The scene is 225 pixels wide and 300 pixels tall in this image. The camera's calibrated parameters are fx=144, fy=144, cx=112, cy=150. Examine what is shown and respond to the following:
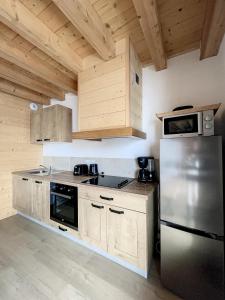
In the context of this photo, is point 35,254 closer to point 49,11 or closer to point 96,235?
point 96,235

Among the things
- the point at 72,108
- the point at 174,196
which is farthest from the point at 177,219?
the point at 72,108

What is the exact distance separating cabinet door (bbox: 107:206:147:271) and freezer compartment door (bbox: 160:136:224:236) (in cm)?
29

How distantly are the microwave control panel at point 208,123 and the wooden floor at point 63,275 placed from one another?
145 cm

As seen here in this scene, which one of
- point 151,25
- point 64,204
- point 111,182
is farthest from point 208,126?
point 64,204

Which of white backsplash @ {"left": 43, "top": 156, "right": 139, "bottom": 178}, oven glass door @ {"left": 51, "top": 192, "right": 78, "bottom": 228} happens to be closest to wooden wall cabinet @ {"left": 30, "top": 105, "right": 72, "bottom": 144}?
white backsplash @ {"left": 43, "top": 156, "right": 139, "bottom": 178}

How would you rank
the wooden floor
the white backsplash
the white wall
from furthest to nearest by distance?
the white backsplash → the white wall → the wooden floor

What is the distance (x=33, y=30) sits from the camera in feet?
4.09

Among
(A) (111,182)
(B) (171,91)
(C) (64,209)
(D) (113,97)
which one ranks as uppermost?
(B) (171,91)

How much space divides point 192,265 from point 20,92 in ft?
10.8

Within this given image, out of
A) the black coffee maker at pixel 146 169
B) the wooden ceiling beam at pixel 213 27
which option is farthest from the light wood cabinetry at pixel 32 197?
the wooden ceiling beam at pixel 213 27

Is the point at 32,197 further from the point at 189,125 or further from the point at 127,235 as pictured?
the point at 189,125

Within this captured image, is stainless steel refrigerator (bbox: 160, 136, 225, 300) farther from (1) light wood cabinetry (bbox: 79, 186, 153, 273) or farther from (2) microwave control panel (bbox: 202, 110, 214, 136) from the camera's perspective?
(1) light wood cabinetry (bbox: 79, 186, 153, 273)

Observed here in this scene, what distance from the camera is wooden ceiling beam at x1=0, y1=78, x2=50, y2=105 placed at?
7.66 feet

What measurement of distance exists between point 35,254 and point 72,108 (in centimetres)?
229
